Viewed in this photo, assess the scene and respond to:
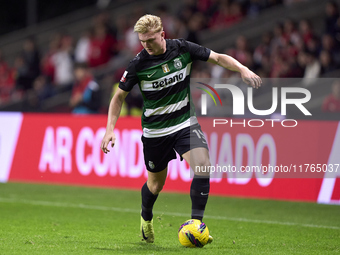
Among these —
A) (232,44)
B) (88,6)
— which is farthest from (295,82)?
(88,6)

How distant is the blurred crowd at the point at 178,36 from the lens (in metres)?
12.4

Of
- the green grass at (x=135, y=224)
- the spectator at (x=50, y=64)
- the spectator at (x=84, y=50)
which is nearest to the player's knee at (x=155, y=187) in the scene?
the green grass at (x=135, y=224)

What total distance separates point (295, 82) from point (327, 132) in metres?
1.40

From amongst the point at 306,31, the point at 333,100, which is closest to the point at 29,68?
the point at 306,31

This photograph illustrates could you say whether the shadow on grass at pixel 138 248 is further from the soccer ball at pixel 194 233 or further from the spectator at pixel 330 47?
the spectator at pixel 330 47

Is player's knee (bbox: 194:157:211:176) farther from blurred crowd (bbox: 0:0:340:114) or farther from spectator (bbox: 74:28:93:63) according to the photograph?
spectator (bbox: 74:28:93:63)

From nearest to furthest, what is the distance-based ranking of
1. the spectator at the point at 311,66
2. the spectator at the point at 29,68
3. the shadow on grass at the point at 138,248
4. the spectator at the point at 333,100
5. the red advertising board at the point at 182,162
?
the shadow on grass at the point at 138,248
the red advertising board at the point at 182,162
the spectator at the point at 333,100
the spectator at the point at 311,66
the spectator at the point at 29,68

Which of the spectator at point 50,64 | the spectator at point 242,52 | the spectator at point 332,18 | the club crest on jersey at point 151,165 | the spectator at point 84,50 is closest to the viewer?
the club crest on jersey at point 151,165

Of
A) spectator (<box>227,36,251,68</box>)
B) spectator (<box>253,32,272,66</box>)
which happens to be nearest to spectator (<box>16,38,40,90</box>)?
spectator (<box>227,36,251,68</box>)

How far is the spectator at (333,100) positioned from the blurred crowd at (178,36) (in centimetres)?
49

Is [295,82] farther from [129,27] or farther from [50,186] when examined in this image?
[129,27]

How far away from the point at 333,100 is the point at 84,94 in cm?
508

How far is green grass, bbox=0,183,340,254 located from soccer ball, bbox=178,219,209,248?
0.29ft

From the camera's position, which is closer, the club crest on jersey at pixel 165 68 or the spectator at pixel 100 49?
the club crest on jersey at pixel 165 68
